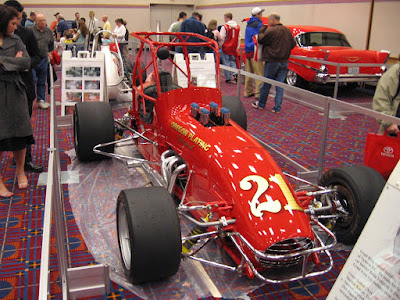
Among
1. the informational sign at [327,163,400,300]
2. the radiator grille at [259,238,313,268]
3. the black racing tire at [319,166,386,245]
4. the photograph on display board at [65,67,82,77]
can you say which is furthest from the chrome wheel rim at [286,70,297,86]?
the informational sign at [327,163,400,300]

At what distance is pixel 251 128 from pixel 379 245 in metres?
5.36

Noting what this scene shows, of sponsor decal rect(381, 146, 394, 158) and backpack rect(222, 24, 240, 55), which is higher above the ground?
backpack rect(222, 24, 240, 55)

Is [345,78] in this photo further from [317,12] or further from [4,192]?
[4,192]

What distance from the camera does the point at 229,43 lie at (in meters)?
11.2

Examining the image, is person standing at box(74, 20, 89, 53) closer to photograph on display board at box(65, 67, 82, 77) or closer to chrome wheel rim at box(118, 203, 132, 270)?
photograph on display board at box(65, 67, 82, 77)

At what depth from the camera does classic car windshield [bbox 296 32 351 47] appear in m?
10.2

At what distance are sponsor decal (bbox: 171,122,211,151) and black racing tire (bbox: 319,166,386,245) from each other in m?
1.11

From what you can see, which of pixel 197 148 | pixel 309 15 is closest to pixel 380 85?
pixel 197 148

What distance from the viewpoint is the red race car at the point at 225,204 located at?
2859mm

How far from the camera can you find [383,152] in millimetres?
4082

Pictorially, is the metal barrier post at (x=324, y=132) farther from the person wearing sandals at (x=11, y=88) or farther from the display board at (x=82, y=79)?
the display board at (x=82, y=79)

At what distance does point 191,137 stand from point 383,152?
1815mm

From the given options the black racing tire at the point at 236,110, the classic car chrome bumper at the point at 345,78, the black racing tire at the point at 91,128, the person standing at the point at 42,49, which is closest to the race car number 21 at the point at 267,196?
the black racing tire at the point at 236,110

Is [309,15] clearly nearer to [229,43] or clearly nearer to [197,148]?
[229,43]
